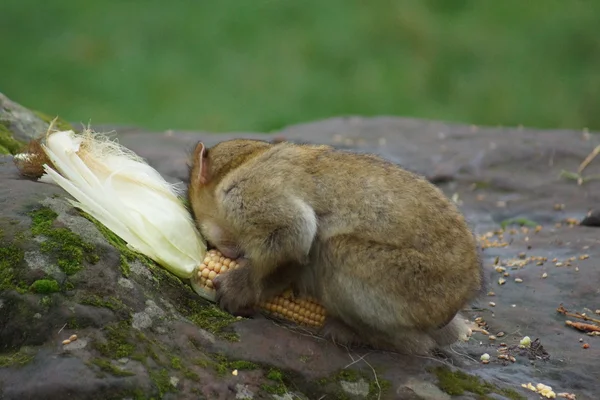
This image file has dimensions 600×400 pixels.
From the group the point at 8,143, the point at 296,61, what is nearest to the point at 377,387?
the point at 8,143

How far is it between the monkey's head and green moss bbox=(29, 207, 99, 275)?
964 mm

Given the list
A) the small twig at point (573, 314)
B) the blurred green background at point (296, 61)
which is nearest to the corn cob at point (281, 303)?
the small twig at point (573, 314)

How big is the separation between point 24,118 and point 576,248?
4735mm

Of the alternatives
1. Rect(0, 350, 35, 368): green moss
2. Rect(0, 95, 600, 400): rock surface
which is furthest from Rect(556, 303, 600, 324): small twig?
Rect(0, 350, 35, 368): green moss

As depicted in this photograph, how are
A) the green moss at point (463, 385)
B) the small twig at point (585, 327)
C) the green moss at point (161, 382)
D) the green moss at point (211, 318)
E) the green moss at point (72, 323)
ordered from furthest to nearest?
the small twig at point (585, 327)
the green moss at point (463, 385)
the green moss at point (211, 318)
the green moss at point (72, 323)
the green moss at point (161, 382)

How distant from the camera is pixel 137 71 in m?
15.2

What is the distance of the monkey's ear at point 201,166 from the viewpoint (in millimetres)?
5605

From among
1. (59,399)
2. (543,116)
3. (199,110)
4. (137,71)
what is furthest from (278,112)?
(59,399)

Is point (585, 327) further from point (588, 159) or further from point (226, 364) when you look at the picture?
point (588, 159)

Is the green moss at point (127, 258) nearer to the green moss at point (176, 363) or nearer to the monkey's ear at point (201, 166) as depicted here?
the green moss at point (176, 363)

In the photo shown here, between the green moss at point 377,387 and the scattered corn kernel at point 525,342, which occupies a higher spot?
the green moss at point 377,387

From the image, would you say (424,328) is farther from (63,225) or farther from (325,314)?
(63,225)

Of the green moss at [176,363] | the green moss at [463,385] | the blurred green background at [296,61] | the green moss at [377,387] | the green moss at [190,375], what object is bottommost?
the blurred green background at [296,61]

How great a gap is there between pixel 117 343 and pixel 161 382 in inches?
11.8
